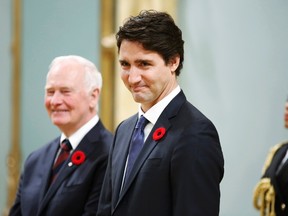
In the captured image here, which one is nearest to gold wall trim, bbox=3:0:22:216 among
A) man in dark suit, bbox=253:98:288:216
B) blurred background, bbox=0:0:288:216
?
blurred background, bbox=0:0:288:216

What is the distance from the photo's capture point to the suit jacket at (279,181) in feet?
10.3

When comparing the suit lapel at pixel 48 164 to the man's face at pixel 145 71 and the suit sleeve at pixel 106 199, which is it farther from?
the man's face at pixel 145 71

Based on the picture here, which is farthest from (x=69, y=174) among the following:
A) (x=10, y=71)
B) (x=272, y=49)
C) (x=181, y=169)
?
(x=10, y=71)

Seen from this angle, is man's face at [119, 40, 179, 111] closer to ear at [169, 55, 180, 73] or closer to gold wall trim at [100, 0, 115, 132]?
ear at [169, 55, 180, 73]

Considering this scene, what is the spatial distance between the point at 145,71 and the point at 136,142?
273mm

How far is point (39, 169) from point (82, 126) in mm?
290

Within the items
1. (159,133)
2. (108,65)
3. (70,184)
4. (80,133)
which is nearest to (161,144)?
(159,133)

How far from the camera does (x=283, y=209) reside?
10.3 ft

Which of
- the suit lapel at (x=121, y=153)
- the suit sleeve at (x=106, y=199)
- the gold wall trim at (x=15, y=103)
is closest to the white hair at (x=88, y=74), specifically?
the suit lapel at (x=121, y=153)

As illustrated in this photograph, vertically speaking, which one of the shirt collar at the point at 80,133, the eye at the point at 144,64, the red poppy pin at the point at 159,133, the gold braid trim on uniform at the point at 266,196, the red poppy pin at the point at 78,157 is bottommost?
the gold braid trim on uniform at the point at 266,196

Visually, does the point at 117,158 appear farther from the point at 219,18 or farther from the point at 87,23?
the point at 87,23

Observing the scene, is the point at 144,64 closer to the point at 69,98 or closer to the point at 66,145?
the point at 69,98

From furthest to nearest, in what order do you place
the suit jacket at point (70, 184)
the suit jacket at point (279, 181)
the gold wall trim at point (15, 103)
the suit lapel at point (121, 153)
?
1. the gold wall trim at point (15, 103)
2. the suit jacket at point (279, 181)
3. the suit jacket at point (70, 184)
4. the suit lapel at point (121, 153)

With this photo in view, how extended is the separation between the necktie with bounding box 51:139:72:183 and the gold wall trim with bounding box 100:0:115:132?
209cm
